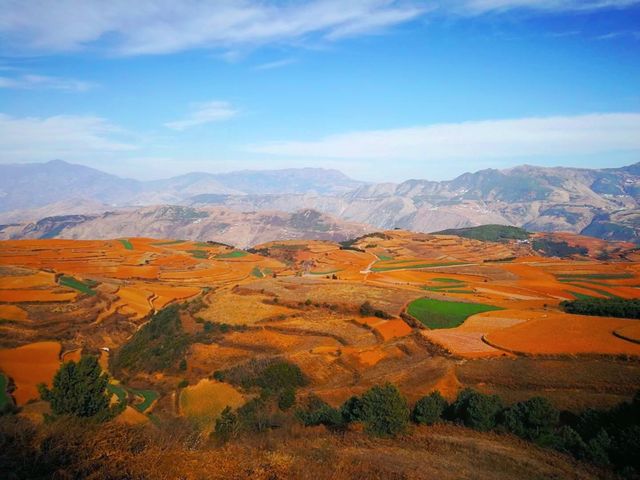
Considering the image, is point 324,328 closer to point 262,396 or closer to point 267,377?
point 267,377

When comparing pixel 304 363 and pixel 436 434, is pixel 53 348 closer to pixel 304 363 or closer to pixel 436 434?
pixel 304 363

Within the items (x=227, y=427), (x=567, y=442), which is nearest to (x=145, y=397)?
(x=227, y=427)

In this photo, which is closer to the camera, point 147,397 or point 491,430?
point 491,430

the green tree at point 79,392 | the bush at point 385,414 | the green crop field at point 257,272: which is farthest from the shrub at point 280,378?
the green crop field at point 257,272

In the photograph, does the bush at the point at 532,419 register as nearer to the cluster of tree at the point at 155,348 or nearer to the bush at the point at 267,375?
the bush at the point at 267,375

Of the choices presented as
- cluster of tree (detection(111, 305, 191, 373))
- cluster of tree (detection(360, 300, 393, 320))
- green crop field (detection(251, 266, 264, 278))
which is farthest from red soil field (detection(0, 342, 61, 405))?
green crop field (detection(251, 266, 264, 278))

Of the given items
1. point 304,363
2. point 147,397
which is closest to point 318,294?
point 304,363
